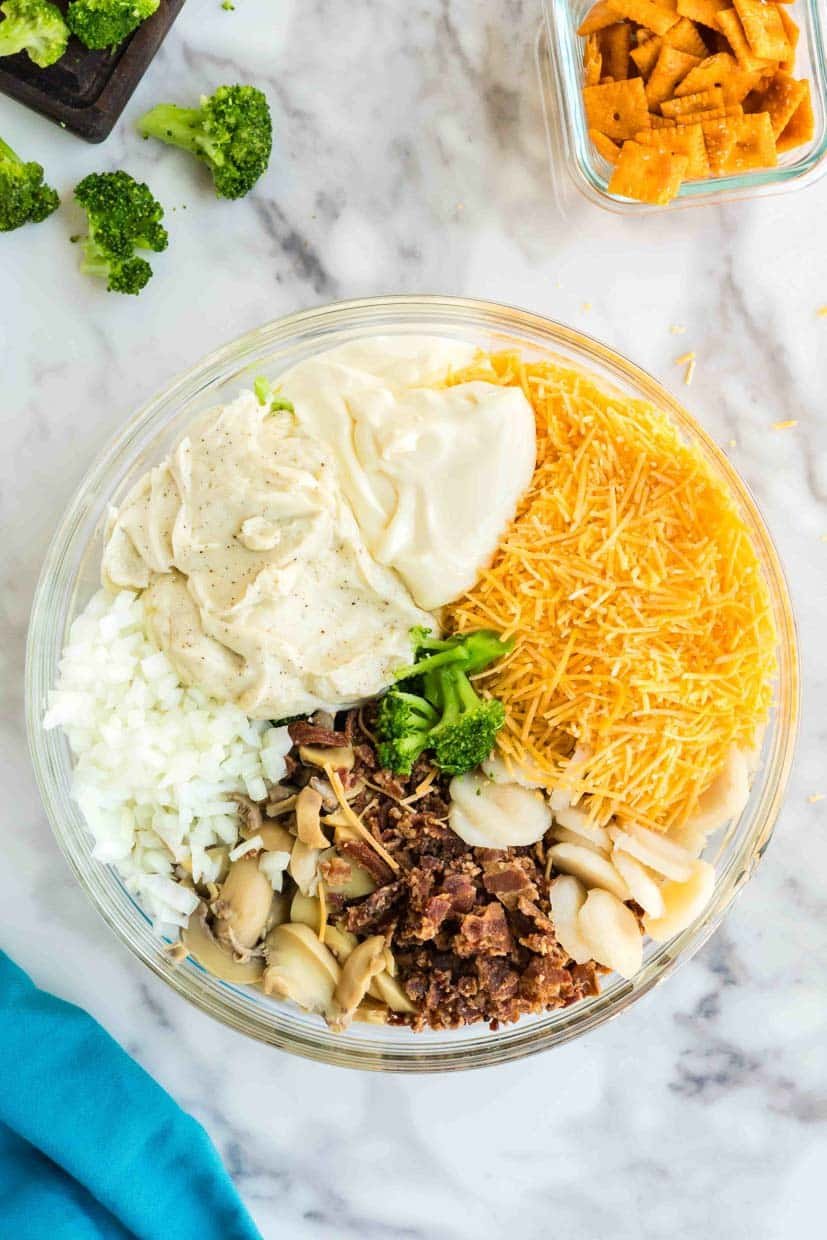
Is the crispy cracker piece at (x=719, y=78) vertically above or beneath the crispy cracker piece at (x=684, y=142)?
above

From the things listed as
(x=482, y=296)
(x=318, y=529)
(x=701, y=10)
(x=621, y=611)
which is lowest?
(x=621, y=611)

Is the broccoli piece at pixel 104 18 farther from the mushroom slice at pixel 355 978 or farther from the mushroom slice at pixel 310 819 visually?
the mushroom slice at pixel 355 978

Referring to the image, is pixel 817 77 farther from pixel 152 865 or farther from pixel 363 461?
pixel 152 865

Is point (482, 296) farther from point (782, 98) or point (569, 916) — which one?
point (569, 916)

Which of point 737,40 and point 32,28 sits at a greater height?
point 32,28

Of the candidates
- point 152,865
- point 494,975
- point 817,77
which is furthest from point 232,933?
point 817,77

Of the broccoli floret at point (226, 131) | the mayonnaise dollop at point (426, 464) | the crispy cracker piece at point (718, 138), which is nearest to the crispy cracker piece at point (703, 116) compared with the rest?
the crispy cracker piece at point (718, 138)

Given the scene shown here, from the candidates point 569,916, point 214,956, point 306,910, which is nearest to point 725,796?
point 569,916
